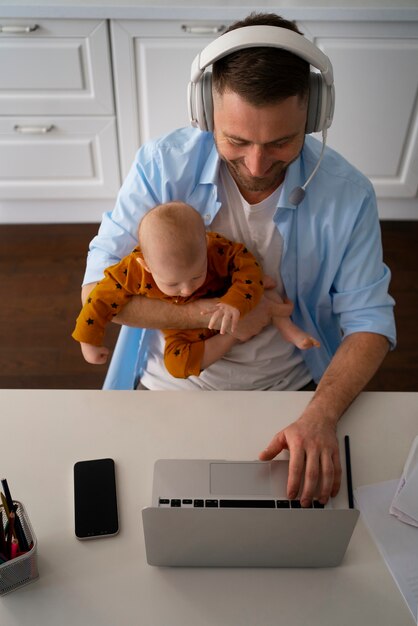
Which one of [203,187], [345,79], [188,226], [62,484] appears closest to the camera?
[62,484]

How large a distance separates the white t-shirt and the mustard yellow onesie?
65mm

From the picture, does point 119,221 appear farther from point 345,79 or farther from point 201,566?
point 345,79

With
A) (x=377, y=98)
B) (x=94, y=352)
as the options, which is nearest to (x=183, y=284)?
(x=94, y=352)

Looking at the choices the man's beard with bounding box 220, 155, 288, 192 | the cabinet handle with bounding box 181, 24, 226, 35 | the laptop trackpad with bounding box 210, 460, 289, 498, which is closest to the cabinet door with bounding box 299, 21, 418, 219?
the cabinet handle with bounding box 181, 24, 226, 35

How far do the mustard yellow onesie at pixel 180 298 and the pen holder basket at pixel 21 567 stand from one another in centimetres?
42

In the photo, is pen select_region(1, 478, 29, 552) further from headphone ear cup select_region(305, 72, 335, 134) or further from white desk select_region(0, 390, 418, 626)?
headphone ear cup select_region(305, 72, 335, 134)

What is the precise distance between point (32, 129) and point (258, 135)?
62.1 inches

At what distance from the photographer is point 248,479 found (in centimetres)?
78

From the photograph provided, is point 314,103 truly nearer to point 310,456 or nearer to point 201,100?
point 201,100

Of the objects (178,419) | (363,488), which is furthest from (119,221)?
(363,488)

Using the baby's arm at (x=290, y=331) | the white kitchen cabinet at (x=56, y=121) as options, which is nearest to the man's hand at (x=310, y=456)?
the baby's arm at (x=290, y=331)

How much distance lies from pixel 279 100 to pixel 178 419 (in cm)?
56

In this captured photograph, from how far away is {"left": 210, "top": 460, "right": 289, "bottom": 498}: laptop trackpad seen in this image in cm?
76

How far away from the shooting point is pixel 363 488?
35.5 inches
